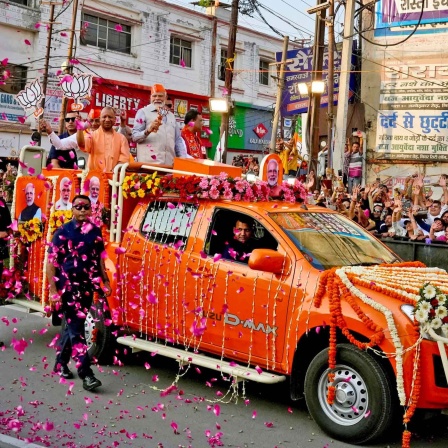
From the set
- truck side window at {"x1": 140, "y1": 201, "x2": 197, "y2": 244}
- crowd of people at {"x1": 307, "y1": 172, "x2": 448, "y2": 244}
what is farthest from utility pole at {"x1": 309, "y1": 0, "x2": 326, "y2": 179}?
truck side window at {"x1": 140, "y1": 201, "x2": 197, "y2": 244}

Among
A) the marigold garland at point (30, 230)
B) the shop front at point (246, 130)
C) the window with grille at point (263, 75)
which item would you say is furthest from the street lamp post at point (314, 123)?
the window with grille at point (263, 75)

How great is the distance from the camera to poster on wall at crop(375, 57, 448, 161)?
66.4 ft

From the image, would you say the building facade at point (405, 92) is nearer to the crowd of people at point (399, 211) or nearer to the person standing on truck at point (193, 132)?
the crowd of people at point (399, 211)

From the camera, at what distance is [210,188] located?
6.66 m

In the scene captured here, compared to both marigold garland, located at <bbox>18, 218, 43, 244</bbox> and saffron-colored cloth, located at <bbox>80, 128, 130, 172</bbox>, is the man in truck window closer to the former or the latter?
saffron-colored cloth, located at <bbox>80, 128, 130, 172</bbox>

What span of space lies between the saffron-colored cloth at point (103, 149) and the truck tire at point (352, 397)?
4013 mm

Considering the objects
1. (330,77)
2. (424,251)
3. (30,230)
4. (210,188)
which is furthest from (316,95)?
(210,188)

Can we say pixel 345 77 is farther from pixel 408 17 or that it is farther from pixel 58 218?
pixel 58 218

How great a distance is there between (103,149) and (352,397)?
451 cm

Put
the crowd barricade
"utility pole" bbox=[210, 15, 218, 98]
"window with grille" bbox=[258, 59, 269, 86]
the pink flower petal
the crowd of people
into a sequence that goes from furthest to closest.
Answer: "window with grille" bbox=[258, 59, 269, 86]
"utility pole" bbox=[210, 15, 218, 98]
the crowd of people
the crowd barricade
the pink flower petal

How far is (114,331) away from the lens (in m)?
7.34

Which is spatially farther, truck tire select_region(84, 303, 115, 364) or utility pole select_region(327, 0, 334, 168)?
utility pole select_region(327, 0, 334, 168)

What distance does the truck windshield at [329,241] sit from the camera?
19.9 feet

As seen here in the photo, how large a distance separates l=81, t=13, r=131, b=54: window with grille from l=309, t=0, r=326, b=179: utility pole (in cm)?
1087
